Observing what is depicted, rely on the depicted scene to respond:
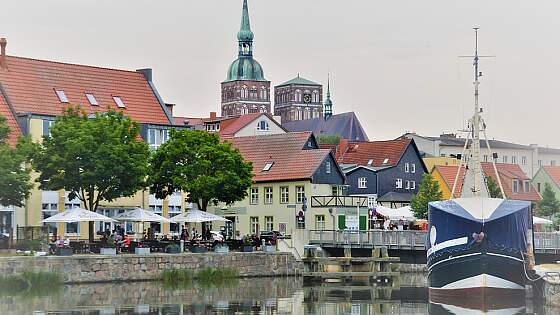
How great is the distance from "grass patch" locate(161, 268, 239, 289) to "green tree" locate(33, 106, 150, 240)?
5.55 meters

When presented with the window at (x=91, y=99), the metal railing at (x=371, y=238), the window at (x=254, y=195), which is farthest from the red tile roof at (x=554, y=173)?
the window at (x=91, y=99)

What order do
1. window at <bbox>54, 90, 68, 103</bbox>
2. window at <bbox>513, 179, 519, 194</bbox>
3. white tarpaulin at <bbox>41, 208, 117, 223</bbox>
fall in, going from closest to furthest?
white tarpaulin at <bbox>41, 208, 117, 223</bbox> → window at <bbox>54, 90, 68, 103</bbox> → window at <bbox>513, 179, 519, 194</bbox>

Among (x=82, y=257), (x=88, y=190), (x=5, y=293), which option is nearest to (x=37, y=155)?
(x=88, y=190)

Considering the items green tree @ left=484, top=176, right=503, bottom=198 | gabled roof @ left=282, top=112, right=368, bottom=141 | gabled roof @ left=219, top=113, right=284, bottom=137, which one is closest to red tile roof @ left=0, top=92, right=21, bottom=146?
green tree @ left=484, top=176, right=503, bottom=198

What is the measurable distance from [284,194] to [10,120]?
18.4 meters

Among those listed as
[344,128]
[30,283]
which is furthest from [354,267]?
[344,128]

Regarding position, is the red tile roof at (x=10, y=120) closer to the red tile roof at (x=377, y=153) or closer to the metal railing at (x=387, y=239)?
the metal railing at (x=387, y=239)

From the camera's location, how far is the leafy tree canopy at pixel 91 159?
65.3 m

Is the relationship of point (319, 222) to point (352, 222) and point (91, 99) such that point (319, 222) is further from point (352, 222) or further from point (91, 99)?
point (91, 99)

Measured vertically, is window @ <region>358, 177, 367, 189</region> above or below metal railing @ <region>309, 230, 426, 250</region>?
above

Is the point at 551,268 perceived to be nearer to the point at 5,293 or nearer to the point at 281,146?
the point at 5,293

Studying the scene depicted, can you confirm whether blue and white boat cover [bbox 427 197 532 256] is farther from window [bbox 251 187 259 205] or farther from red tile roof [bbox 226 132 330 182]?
window [bbox 251 187 259 205]

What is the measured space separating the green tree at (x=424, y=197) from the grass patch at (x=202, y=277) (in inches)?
1041

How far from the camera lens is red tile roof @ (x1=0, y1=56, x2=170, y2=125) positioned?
2945 inches
